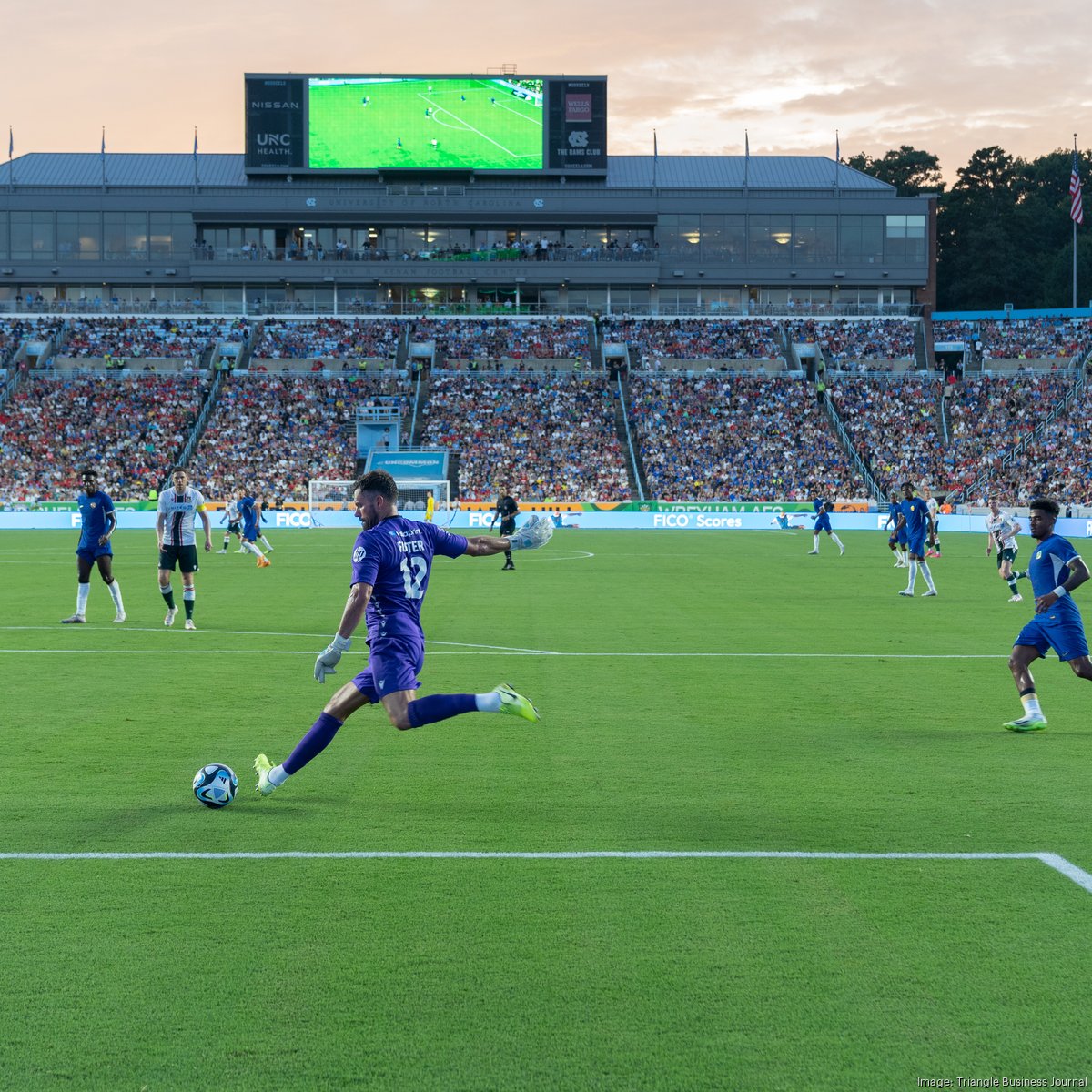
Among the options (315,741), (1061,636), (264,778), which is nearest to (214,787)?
(264,778)

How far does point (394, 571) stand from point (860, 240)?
276 feet

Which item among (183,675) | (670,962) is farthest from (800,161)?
(670,962)

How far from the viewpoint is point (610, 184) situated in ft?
297

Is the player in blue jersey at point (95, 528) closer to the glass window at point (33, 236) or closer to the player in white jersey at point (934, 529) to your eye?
the player in white jersey at point (934, 529)

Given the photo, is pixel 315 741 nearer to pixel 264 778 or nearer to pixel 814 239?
pixel 264 778

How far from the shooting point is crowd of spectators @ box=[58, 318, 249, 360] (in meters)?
78.1

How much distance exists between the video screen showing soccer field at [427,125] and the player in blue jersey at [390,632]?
259 ft

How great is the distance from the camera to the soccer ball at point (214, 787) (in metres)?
8.48

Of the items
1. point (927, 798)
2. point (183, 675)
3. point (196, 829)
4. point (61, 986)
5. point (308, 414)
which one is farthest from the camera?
point (308, 414)

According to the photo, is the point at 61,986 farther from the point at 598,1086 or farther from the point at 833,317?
the point at 833,317

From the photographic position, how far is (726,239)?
8600 centimetres

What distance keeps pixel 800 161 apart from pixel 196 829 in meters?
95.6

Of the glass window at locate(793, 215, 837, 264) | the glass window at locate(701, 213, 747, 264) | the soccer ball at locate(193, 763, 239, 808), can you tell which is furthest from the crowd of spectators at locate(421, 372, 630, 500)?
the soccer ball at locate(193, 763, 239, 808)

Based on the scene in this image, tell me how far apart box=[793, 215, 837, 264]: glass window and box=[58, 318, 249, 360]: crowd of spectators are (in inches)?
1497
